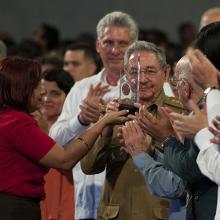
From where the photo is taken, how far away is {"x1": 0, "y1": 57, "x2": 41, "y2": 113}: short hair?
5.22 meters

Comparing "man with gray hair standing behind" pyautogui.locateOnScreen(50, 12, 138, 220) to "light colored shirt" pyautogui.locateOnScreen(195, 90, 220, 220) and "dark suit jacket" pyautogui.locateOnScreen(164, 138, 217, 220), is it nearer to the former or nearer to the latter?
"dark suit jacket" pyautogui.locateOnScreen(164, 138, 217, 220)

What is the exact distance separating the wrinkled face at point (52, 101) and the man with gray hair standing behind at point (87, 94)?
13.5 inches

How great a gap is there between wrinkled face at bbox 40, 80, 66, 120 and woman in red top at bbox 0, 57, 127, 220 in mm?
1663

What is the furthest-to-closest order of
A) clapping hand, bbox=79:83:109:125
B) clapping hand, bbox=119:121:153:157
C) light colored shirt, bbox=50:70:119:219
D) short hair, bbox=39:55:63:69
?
short hair, bbox=39:55:63:69
light colored shirt, bbox=50:70:119:219
clapping hand, bbox=79:83:109:125
clapping hand, bbox=119:121:153:157

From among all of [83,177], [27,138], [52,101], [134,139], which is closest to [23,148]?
[27,138]

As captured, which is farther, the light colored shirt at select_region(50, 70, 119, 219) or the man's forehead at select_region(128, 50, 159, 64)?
the light colored shirt at select_region(50, 70, 119, 219)

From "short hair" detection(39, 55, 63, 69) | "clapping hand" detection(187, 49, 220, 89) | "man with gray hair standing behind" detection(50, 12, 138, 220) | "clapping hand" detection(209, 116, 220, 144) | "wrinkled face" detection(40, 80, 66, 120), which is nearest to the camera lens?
"clapping hand" detection(209, 116, 220, 144)

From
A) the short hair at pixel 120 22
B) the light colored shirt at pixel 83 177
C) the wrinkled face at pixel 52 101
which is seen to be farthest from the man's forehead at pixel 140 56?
the wrinkled face at pixel 52 101

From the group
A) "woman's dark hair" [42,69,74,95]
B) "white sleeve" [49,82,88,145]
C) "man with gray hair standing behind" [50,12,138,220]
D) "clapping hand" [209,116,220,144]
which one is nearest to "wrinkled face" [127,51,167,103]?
"man with gray hair standing behind" [50,12,138,220]

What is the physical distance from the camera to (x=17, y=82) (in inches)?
206

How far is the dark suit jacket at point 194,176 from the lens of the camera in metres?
4.41

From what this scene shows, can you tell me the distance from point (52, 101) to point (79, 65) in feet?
6.67

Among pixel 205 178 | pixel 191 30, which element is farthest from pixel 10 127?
pixel 191 30

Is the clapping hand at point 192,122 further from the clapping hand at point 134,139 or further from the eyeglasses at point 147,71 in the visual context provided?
the eyeglasses at point 147,71
